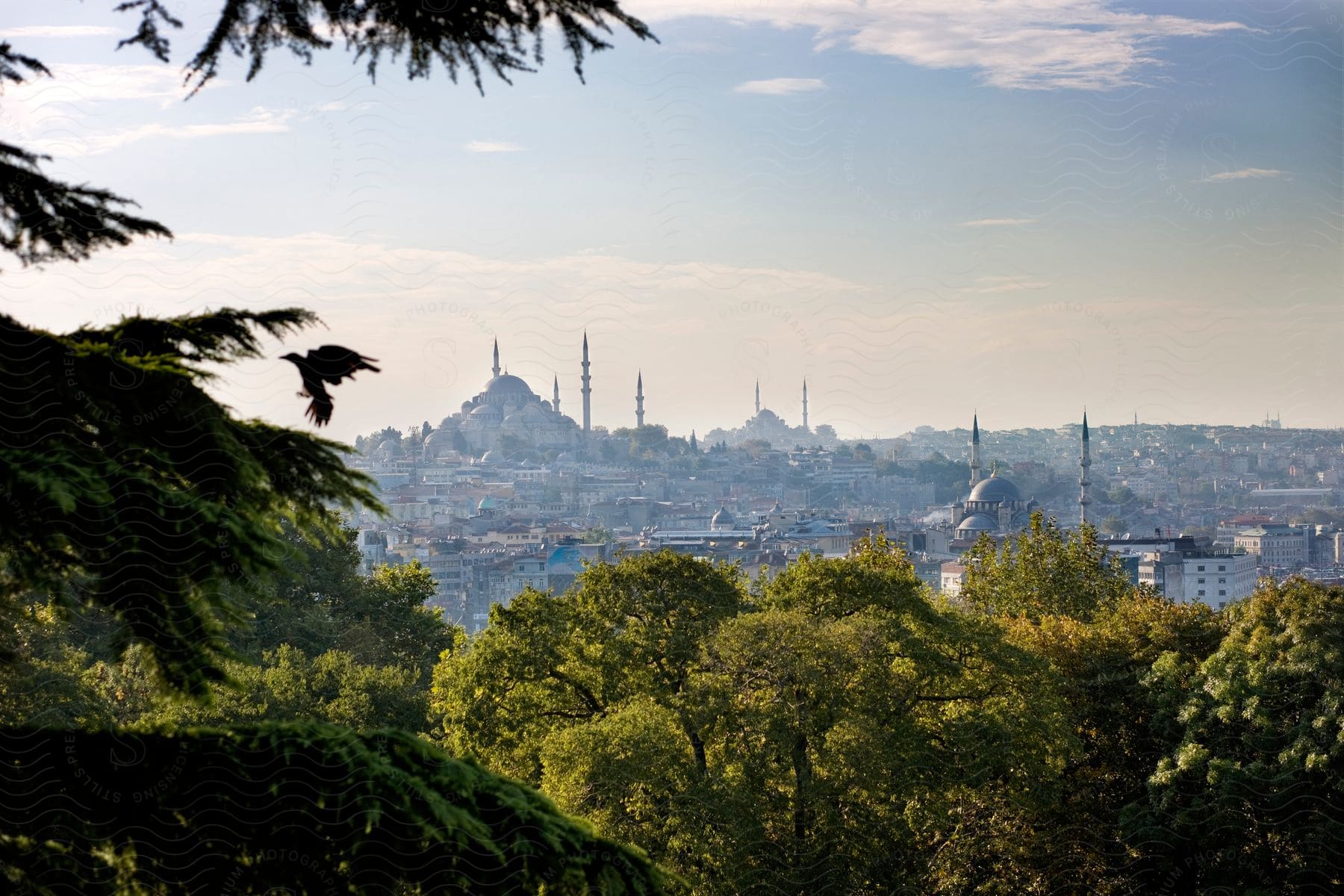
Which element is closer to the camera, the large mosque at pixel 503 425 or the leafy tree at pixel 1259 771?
the leafy tree at pixel 1259 771

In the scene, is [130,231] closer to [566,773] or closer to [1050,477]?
[566,773]

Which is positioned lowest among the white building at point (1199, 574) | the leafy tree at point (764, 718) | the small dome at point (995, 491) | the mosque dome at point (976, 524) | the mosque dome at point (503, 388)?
the white building at point (1199, 574)

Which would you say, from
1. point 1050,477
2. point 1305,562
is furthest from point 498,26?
point 1050,477

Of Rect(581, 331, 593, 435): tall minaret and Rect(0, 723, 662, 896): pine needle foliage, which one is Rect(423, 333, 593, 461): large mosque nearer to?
Rect(581, 331, 593, 435): tall minaret

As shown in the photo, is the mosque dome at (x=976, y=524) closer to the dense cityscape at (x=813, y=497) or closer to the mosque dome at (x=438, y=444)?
the dense cityscape at (x=813, y=497)

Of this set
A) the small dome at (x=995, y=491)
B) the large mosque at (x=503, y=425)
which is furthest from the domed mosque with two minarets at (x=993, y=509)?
the large mosque at (x=503, y=425)

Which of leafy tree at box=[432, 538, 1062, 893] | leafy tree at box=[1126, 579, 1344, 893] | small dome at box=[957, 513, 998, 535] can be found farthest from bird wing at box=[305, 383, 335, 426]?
small dome at box=[957, 513, 998, 535]

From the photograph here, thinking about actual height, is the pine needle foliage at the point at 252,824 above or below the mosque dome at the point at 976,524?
above

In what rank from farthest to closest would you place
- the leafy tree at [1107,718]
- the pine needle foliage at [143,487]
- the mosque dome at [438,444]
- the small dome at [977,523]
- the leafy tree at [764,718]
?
the mosque dome at [438,444] < the small dome at [977,523] < the leafy tree at [1107,718] < the leafy tree at [764,718] < the pine needle foliage at [143,487]
